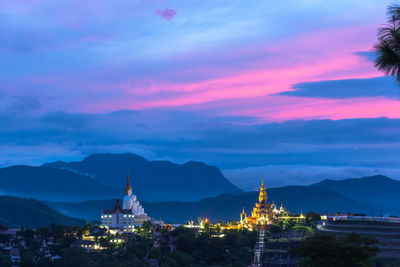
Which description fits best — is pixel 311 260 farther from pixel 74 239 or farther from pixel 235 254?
pixel 74 239

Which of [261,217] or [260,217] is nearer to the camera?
[261,217]

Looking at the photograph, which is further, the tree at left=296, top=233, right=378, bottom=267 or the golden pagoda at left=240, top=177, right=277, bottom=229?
the golden pagoda at left=240, top=177, right=277, bottom=229

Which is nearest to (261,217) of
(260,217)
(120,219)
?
(260,217)

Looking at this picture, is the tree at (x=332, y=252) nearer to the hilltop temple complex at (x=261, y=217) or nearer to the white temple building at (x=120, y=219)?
the hilltop temple complex at (x=261, y=217)

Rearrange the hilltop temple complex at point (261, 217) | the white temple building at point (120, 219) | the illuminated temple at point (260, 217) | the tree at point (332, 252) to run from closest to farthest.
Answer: the tree at point (332, 252)
the white temple building at point (120, 219)
the hilltop temple complex at point (261, 217)
the illuminated temple at point (260, 217)

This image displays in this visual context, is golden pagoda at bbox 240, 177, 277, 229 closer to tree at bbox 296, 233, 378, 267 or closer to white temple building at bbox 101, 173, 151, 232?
white temple building at bbox 101, 173, 151, 232

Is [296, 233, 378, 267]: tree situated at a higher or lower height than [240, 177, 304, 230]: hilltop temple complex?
A: lower

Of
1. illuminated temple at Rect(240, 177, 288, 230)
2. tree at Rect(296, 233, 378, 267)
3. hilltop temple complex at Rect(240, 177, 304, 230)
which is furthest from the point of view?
illuminated temple at Rect(240, 177, 288, 230)

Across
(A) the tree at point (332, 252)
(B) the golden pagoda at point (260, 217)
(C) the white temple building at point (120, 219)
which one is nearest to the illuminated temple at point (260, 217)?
(B) the golden pagoda at point (260, 217)

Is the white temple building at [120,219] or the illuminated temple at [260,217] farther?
the illuminated temple at [260,217]

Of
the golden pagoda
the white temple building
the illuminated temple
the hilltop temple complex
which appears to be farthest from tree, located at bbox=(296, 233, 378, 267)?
the white temple building

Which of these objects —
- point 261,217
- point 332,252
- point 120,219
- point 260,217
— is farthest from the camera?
point 260,217

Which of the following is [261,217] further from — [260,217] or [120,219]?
[120,219]

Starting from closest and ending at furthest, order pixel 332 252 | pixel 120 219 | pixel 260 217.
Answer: pixel 332 252 → pixel 120 219 → pixel 260 217
